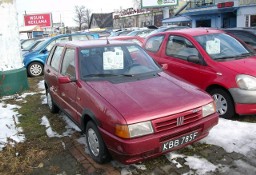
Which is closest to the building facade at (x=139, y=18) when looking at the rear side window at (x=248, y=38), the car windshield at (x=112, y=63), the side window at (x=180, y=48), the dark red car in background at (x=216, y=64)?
the rear side window at (x=248, y=38)

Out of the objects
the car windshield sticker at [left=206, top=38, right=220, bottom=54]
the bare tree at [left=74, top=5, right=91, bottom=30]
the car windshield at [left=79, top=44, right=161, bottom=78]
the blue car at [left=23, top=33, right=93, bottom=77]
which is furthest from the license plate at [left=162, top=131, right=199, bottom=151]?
the bare tree at [left=74, top=5, right=91, bottom=30]

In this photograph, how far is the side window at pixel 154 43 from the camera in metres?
6.72

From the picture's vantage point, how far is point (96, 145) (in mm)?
3865

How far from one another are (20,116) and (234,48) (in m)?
4.77

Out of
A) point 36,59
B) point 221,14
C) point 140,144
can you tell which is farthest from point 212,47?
point 221,14

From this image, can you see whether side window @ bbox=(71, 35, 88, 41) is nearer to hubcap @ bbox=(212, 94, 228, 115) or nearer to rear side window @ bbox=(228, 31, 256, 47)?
rear side window @ bbox=(228, 31, 256, 47)

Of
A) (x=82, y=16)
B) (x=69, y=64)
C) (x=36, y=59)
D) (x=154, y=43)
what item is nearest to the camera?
(x=69, y=64)

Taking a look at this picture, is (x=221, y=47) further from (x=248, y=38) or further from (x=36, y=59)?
(x=36, y=59)

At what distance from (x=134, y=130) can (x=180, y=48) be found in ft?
11.1

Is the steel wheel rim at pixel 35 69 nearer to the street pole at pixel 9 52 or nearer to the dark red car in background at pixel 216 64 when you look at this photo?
the street pole at pixel 9 52

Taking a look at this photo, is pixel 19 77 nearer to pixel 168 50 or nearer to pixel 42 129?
pixel 42 129

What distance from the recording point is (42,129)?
5.41 metres

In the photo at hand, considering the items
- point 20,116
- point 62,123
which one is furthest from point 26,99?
point 62,123

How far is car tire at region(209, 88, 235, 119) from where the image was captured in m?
5.04
